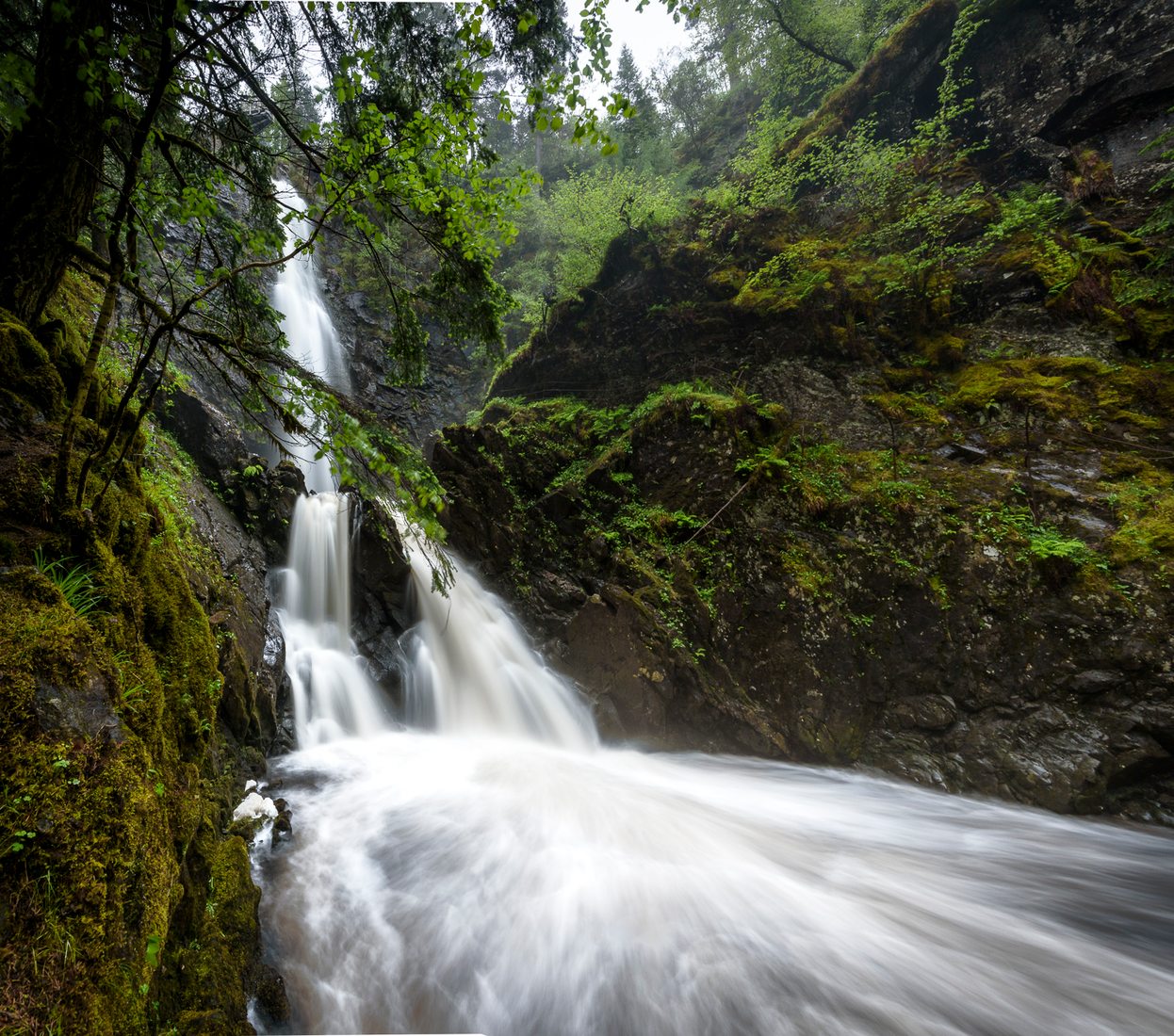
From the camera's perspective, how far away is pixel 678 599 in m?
7.92

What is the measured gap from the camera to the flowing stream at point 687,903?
2865mm

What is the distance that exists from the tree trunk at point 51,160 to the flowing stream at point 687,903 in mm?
4115

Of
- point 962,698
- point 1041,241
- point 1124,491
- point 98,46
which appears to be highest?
point 1041,241

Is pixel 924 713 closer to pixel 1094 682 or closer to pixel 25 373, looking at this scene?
pixel 1094 682

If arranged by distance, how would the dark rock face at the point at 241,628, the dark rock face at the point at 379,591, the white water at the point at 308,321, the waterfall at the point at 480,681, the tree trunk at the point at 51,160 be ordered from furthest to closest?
the white water at the point at 308,321
the dark rock face at the point at 379,591
the waterfall at the point at 480,681
the dark rock face at the point at 241,628
the tree trunk at the point at 51,160

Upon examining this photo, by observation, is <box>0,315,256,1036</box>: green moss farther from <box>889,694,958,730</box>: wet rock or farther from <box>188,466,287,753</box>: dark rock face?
<box>889,694,958,730</box>: wet rock

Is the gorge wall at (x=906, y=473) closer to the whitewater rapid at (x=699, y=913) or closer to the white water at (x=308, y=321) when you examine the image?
the whitewater rapid at (x=699, y=913)

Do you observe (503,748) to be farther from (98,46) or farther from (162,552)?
(98,46)

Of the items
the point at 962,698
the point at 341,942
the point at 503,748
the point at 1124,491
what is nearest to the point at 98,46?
the point at 341,942

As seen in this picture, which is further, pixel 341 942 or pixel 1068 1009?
pixel 341 942

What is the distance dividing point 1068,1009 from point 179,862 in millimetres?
4784

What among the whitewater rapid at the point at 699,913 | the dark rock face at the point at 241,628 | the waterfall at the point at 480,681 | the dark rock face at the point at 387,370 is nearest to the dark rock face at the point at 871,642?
the waterfall at the point at 480,681

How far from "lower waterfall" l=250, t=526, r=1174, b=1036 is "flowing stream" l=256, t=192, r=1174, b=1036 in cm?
2

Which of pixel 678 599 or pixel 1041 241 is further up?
pixel 1041 241
